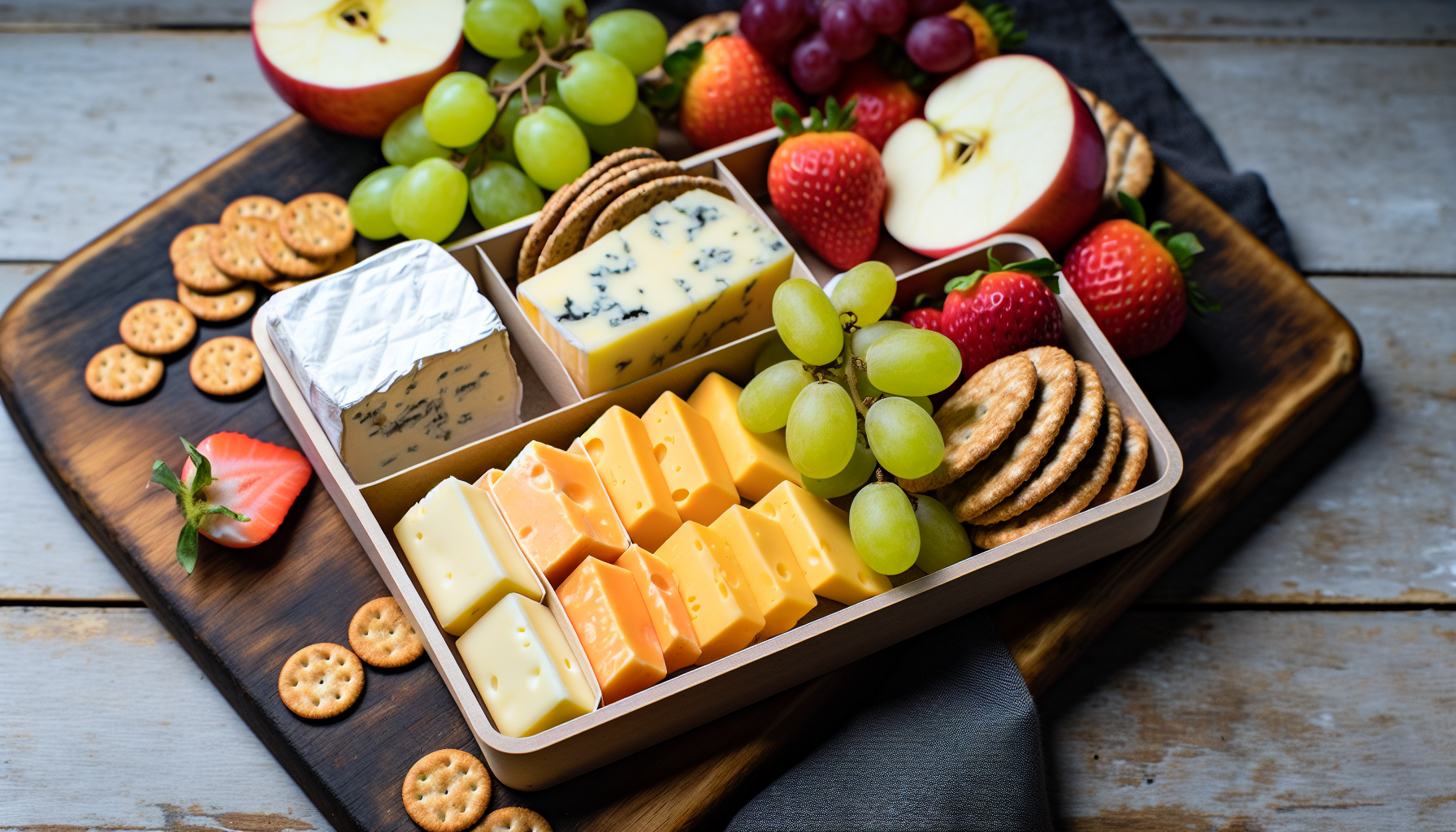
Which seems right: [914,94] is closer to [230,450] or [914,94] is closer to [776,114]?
[776,114]

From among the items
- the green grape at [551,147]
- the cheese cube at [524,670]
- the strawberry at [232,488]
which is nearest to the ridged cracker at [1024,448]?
the cheese cube at [524,670]

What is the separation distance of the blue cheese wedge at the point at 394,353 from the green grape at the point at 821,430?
384 mm

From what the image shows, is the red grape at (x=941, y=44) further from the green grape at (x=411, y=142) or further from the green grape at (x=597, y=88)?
the green grape at (x=411, y=142)

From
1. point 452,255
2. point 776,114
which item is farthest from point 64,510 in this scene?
point 776,114

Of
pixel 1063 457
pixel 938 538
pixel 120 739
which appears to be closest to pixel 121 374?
pixel 120 739

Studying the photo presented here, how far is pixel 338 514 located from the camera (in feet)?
4.46

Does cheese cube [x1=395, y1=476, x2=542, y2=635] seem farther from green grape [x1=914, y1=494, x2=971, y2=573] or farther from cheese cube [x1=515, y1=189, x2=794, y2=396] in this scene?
green grape [x1=914, y1=494, x2=971, y2=573]

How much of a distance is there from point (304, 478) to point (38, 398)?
1.37ft

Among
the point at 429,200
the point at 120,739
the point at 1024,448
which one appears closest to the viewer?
the point at 1024,448

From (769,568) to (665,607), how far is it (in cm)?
12

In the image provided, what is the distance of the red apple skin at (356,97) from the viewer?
5.11 ft

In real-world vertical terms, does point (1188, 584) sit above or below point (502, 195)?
below

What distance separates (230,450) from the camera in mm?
1342

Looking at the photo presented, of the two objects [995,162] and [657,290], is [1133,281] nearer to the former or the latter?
[995,162]
